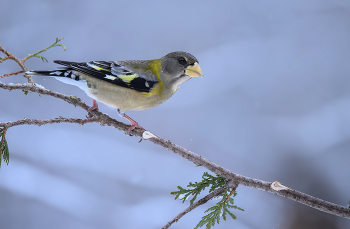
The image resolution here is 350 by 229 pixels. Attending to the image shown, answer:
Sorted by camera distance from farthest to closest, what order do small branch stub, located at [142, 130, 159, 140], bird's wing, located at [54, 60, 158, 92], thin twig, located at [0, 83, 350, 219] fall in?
bird's wing, located at [54, 60, 158, 92] → small branch stub, located at [142, 130, 159, 140] → thin twig, located at [0, 83, 350, 219]

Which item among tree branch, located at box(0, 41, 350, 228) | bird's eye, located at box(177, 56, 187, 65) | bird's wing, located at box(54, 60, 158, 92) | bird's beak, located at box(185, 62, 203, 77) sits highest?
bird's eye, located at box(177, 56, 187, 65)

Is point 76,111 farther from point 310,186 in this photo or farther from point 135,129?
point 310,186

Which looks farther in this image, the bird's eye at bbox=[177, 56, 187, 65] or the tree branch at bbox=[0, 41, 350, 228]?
the bird's eye at bbox=[177, 56, 187, 65]

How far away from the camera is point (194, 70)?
1.40m

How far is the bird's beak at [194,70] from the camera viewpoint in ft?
4.55

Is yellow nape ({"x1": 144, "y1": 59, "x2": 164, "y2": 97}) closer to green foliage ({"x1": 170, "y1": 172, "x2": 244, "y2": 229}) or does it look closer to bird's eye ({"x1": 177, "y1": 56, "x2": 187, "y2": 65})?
bird's eye ({"x1": 177, "y1": 56, "x2": 187, "y2": 65})

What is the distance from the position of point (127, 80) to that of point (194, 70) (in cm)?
35

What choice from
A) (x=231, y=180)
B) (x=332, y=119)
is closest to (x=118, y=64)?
(x=231, y=180)

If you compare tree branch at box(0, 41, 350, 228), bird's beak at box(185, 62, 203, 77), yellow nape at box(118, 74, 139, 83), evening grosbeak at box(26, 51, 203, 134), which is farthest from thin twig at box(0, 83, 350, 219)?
bird's beak at box(185, 62, 203, 77)

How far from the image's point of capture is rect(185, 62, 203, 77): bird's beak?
4.55 feet

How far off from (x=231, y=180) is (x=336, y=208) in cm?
41

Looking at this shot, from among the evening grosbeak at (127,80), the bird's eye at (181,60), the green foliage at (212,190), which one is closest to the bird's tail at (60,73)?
the evening grosbeak at (127,80)

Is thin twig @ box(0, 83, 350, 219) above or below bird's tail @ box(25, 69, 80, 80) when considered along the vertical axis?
below

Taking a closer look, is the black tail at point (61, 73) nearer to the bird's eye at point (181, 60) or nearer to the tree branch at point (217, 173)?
the tree branch at point (217, 173)
